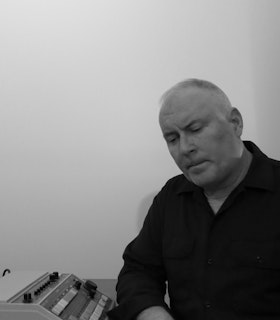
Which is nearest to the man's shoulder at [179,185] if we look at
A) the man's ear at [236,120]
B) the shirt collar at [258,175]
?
the shirt collar at [258,175]

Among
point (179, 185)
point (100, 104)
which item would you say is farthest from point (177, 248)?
point (100, 104)

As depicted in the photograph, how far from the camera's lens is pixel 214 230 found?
3.41 ft

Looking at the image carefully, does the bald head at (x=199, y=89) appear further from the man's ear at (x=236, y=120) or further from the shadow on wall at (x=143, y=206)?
the shadow on wall at (x=143, y=206)

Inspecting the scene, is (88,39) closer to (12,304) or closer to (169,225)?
(169,225)

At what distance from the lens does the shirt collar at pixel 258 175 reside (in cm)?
103

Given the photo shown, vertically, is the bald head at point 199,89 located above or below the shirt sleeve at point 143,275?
above

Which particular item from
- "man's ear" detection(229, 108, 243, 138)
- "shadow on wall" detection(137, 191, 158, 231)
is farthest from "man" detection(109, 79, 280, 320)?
"shadow on wall" detection(137, 191, 158, 231)

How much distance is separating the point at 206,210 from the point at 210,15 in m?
0.88

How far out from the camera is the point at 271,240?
98 centimetres

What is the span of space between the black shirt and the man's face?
0.09 m

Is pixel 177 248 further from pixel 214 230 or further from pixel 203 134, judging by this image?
pixel 203 134

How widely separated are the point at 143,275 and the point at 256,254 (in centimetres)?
34

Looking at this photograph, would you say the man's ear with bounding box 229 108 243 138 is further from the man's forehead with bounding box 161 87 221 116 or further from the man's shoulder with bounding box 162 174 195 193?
the man's shoulder with bounding box 162 174 195 193

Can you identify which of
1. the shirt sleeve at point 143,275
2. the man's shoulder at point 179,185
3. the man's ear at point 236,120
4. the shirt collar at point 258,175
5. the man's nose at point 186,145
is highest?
the man's ear at point 236,120
